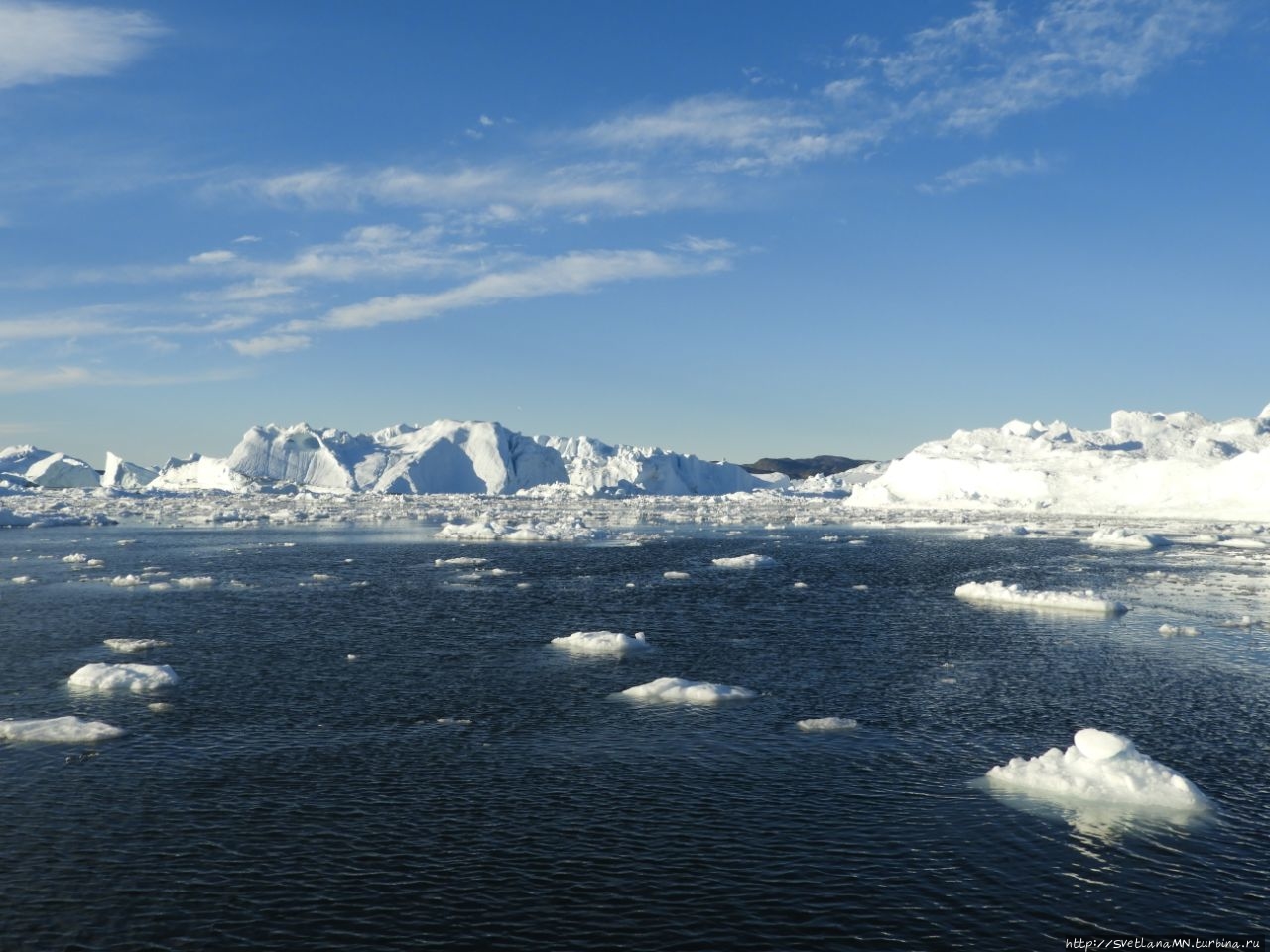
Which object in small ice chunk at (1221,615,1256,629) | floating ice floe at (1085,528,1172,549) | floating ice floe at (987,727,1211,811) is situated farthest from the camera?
floating ice floe at (1085,528,1172,549)

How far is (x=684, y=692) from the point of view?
1171 inches

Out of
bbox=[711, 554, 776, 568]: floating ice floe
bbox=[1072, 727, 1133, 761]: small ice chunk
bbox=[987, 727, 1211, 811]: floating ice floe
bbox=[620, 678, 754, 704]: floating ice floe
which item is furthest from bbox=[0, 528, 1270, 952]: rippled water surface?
bbox=[711, 554, 776, 568]: floating ice floe

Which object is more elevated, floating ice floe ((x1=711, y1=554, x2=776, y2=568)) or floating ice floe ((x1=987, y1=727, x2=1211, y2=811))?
floating ice floe ((x1=711, y1=554, x2=776, y2=568))

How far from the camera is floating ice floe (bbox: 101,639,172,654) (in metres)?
36.8

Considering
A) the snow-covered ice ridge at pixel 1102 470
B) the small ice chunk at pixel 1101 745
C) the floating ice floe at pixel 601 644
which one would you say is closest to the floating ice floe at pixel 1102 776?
the small ice chunk at pixel 1101 745

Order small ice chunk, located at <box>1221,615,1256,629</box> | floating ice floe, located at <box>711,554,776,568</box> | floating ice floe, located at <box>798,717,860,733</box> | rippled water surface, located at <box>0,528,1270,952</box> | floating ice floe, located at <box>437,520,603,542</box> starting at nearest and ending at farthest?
rippled water surface, located at <box>0,528,1270,952</box>
floating ice floe, located at <box>798,717,860,733</box>
small ice chunk, located at <box>1221,615,1256,629</box>
floating ice floe, located at <box>711,554,776,568</box>
floating ice floe, located at <box>437,520,603,542</box>

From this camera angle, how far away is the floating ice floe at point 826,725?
26.6 meters

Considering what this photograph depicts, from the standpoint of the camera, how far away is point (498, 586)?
2317 inches

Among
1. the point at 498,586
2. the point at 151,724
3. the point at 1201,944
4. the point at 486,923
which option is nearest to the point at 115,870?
the point at 486,923

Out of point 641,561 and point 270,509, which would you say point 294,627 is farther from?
point 270,509

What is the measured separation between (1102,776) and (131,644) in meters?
34.7

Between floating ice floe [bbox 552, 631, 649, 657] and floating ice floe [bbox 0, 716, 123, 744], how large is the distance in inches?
672

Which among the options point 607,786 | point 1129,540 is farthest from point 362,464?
point 607,786

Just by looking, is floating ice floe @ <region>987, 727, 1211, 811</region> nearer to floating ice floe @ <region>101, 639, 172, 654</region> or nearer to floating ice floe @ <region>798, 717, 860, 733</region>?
floating ice floe @ <region>798, 717, 860, 733</region>
